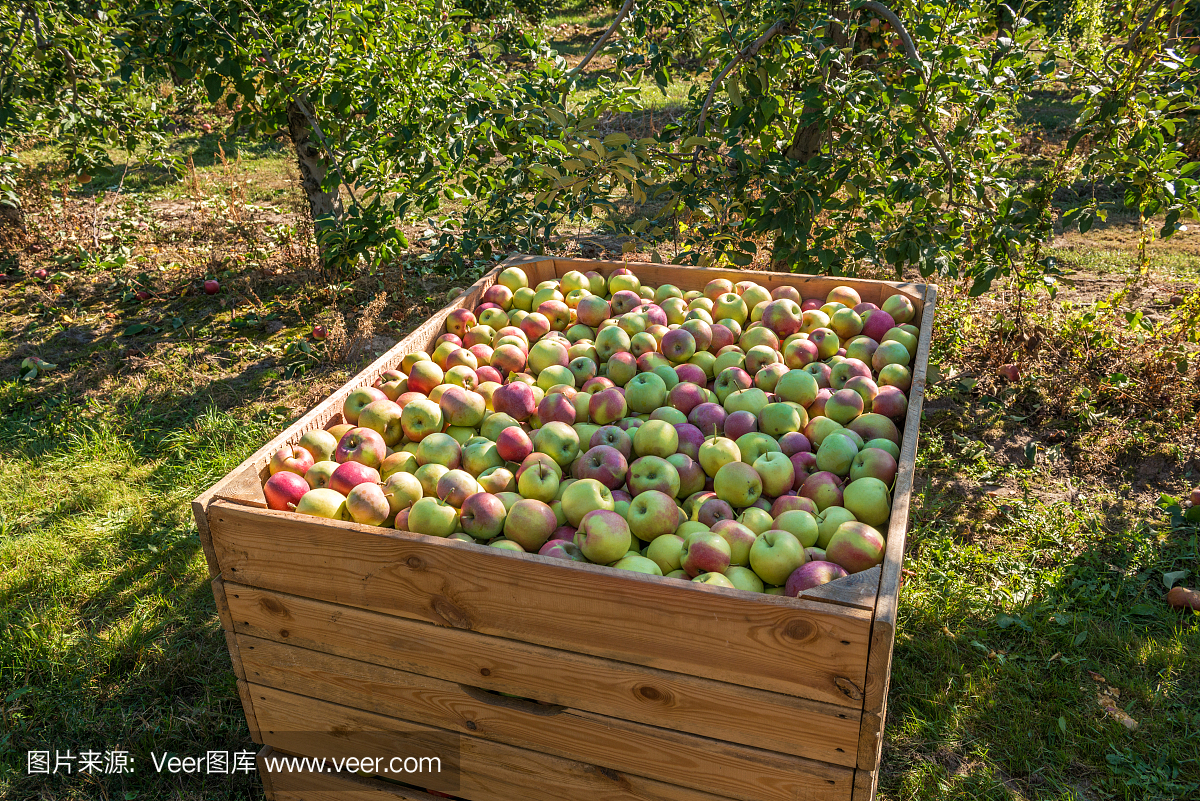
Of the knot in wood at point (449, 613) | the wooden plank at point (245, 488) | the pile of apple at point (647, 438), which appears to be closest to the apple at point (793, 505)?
the pile of apple at point (647, 438)

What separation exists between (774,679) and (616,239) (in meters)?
5.66

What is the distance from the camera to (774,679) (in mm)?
1445

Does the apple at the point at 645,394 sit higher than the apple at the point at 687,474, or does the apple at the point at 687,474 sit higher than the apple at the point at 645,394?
the apple at the point at 645,394

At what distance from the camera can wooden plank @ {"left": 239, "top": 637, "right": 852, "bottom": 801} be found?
5.00 feet

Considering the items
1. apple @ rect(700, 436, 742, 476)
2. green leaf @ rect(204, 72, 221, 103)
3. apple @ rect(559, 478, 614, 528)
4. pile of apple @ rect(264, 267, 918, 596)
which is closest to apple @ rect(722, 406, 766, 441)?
pile of apple @ rect(264, 267, 918, 596)

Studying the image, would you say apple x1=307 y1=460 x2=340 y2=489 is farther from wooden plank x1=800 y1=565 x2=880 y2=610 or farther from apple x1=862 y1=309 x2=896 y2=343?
apple x1=862 y1=309 x2=896 y2=343

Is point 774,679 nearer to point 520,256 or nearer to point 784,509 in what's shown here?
point 784,509

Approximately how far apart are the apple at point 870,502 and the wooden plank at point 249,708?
1.64m

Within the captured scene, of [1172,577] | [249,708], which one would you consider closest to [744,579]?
[249,708]

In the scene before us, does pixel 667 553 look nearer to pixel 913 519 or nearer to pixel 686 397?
pixel 686 397

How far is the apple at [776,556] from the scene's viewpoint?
5.55 feet

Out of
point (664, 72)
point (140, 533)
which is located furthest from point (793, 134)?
point (140, 533)

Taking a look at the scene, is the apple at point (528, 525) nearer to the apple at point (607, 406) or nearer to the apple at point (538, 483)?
the apple at point (538, 483)

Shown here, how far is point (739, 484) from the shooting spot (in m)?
1.95
